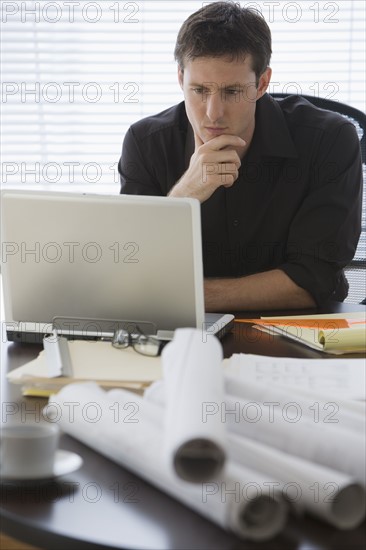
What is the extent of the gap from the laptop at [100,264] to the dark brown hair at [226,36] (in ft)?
2.43

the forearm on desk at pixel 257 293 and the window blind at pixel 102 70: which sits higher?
the window blind at pixel 102 70

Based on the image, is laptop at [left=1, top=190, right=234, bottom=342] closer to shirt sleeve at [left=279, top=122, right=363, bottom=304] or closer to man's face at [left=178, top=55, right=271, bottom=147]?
shirt sleeve at [left=279, top=122, right=363, bottom=304]

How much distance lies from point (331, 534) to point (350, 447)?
0.30ft

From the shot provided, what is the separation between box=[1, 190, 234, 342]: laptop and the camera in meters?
1.34

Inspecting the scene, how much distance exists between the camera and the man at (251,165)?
191cm

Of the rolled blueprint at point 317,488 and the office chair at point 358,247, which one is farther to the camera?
the office chair at point 358,247

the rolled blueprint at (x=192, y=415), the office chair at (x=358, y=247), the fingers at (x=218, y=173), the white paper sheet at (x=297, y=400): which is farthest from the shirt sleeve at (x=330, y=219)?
the rolled blueprint at (x=192, y=415)

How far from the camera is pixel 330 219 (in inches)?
77.3

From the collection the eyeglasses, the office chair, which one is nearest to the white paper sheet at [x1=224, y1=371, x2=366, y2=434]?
the eyeglasses

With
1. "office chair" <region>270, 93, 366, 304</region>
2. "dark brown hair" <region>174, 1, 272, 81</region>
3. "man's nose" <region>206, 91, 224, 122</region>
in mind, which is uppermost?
"dark brown hair" <region>174, 1, 272, 81</region>

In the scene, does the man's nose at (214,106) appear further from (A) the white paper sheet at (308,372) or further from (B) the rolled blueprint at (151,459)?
(B) the rolled blueprint at (151,459)

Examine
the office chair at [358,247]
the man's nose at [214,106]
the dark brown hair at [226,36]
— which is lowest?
the office chair at [358,247]

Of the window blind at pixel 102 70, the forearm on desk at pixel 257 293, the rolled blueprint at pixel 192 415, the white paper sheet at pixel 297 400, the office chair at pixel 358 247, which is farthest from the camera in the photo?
the window blind at pixel 102 70

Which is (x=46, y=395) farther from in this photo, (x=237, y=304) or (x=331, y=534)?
(x=237, y=304)
